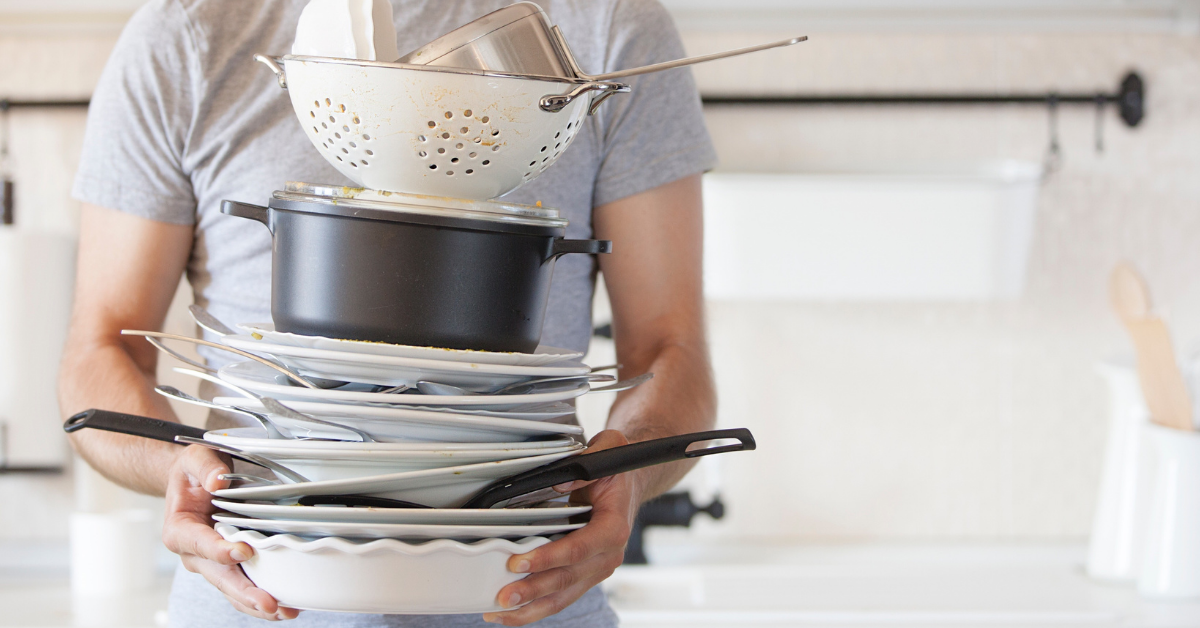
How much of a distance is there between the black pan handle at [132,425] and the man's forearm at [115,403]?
0.53 feet

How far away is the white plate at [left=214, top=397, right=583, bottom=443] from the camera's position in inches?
15.8

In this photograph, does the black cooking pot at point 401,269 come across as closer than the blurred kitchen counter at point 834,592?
Yes

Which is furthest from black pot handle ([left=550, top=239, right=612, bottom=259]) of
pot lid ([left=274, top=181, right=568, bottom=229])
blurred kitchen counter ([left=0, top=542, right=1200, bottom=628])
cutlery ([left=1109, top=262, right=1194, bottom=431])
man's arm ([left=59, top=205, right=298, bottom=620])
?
cutlery ([left=1109, top=262, right=1194, bottom=431])

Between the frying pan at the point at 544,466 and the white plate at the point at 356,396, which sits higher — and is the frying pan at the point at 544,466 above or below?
below

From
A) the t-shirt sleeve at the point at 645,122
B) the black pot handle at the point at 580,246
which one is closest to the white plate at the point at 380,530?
the black pot handle at the point at 580,246

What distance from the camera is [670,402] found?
67 cm

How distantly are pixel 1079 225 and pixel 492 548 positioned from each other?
1.25m

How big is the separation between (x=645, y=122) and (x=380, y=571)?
1.40 ft

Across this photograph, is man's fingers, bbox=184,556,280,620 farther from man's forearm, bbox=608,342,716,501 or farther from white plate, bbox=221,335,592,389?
man's forearm, bbox=608,342,716,501

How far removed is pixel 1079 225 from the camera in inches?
55.4

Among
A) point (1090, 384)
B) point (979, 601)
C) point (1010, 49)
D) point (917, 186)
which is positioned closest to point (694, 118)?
point (917, 186)

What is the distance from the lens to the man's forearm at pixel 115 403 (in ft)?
2.02

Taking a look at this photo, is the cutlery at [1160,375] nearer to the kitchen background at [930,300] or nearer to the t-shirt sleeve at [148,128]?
the kitchen background at [930,300]

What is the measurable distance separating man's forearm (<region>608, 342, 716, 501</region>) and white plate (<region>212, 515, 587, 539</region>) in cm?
20
